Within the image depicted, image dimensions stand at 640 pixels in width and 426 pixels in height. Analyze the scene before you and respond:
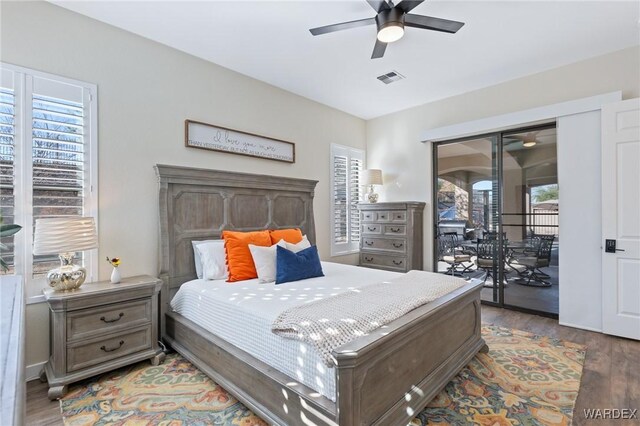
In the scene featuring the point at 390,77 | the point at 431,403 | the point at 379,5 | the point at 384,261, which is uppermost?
the point at 390,77

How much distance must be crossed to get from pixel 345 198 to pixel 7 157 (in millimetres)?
3897

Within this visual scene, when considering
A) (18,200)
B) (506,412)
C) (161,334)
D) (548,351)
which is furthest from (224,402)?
(548,351)

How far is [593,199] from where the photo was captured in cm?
336

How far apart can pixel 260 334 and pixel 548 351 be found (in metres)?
2.67

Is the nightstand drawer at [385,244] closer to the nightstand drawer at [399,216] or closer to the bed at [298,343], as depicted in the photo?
the nightstand drawer at [399,216]

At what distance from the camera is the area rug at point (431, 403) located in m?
1.97

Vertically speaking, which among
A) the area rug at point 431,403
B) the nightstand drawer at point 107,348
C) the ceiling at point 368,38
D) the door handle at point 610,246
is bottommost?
the area rug at point 431,403

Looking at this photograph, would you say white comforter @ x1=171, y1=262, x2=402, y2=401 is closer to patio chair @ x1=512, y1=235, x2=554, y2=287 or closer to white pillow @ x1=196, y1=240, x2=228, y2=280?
white pillow @ x1=196, y1=240, x2=228, y2=280

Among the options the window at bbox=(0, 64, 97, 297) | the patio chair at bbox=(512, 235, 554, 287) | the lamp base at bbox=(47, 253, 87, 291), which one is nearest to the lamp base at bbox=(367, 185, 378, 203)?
the patio chair at bbox=(512, 235, 554, 287)

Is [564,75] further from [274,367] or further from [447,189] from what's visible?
[274,367]

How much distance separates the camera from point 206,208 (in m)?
3.32

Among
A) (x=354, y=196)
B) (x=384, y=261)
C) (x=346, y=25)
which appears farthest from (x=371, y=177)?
(x=346, y=25)

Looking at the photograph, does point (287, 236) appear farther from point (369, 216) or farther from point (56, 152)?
point (56, 152)

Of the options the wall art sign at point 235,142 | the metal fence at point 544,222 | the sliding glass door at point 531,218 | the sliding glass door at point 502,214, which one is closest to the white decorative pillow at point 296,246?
the wall art sign at point 235,142
